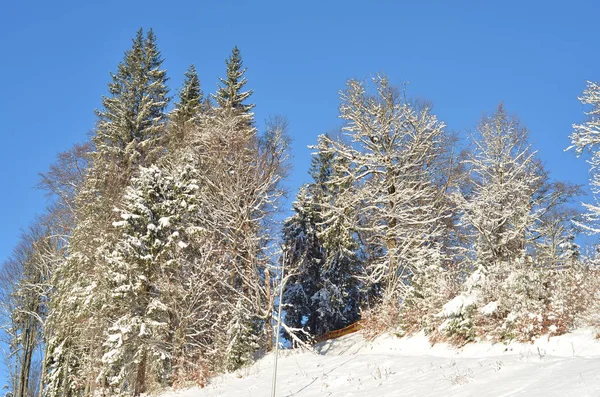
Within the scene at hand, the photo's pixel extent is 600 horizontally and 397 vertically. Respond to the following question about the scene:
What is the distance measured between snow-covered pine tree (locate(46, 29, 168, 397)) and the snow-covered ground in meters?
5.64

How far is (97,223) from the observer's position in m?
22.8

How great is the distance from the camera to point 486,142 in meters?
23.5

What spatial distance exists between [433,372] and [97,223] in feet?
55.2

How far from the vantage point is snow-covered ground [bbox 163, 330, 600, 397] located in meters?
8.36

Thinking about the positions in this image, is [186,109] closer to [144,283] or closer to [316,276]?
[316,276]

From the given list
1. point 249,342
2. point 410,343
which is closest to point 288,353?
point 249,342

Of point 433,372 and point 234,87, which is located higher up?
point 234,87

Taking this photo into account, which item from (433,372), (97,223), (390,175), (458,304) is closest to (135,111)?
(97,223)

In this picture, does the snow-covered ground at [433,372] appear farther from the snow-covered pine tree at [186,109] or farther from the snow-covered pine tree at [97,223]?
the snow-covered pine tree at [186,109]

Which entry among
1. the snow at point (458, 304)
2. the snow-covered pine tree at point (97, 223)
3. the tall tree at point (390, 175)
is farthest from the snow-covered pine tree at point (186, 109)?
the snow at point (458, 304)

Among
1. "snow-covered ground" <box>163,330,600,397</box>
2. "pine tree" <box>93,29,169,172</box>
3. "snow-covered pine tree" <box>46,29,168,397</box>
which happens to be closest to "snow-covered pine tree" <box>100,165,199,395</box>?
"snow-covered pine tree" <box>46,29,168,397</box>

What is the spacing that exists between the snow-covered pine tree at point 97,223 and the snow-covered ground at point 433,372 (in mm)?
5639

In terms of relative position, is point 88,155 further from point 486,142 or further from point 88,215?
point 486,142

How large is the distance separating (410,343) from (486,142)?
11400 mm
